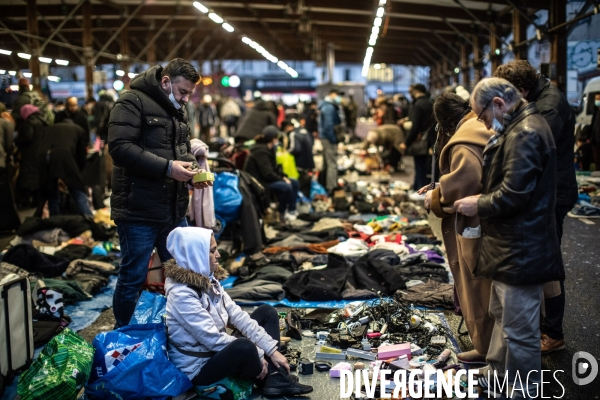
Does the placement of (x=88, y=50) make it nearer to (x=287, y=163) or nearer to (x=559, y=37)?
(x=287, y=163)

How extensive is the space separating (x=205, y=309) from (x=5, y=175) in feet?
21.0

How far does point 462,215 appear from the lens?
4.31 metres

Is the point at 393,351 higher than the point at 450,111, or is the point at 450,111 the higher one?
the point at 450,111

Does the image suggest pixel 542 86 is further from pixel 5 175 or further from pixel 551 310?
pixel 5 175

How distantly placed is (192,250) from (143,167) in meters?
0.87

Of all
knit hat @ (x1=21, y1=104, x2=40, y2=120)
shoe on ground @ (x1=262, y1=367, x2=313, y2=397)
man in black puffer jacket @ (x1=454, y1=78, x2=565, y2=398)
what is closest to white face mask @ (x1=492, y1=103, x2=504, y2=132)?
man in black puffer jacket @ (x1=454, y1=78, x2=565, y2=398)

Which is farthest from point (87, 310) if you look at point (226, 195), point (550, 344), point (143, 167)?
point (550, 344)

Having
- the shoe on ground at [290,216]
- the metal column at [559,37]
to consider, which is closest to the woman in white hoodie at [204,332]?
the shoe on ground at [290,216]

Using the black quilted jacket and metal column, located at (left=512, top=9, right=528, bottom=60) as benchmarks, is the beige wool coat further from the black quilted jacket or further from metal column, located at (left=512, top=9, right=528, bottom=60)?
metal column, located at (left=512, top=9, right=528, bottom=60)

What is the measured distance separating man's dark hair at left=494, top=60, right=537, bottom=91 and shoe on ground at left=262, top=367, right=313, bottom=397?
2.38 metres

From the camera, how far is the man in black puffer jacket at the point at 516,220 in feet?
11.8

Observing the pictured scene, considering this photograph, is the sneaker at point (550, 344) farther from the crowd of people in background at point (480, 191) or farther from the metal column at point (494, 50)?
the metal column at point (494, 50)

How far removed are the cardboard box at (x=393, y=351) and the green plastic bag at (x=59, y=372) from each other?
1901mm

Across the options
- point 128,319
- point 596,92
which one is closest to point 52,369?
point 128,319
